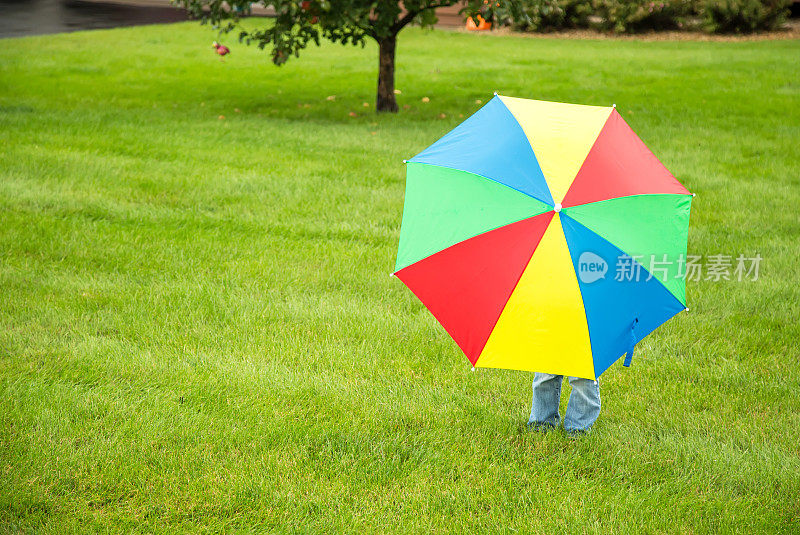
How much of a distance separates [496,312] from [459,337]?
0.64ft

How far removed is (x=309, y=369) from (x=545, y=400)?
4.47 feet

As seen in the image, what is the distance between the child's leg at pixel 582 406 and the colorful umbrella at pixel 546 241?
15.1 inches

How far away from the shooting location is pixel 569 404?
3646 mm

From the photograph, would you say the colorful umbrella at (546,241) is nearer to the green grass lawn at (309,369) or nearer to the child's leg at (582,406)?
the child's leg at (582,406)

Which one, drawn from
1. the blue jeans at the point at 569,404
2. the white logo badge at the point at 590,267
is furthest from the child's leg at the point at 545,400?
the white logo badge at the point at 590,267

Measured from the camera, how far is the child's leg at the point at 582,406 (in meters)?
3.51

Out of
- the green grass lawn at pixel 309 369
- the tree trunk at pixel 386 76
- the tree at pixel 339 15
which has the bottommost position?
the green grass lawn at pixel 309 369

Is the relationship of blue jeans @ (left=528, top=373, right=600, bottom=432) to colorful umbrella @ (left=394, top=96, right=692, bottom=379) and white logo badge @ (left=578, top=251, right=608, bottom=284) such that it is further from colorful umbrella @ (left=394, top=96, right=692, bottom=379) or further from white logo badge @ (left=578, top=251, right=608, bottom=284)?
white logo badge @ (left=578, top=251, right=608, bottom=284)

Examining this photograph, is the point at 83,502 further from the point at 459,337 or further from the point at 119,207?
the point at 119,207

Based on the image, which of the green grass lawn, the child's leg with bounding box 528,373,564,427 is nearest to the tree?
the green grass lawn

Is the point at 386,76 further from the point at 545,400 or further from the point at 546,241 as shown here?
the point at 546,241

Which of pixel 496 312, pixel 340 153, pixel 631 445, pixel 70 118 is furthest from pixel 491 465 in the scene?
pixel 70 118

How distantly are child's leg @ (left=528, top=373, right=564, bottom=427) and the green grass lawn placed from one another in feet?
0.36

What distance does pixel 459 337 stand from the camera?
9.64 feet
